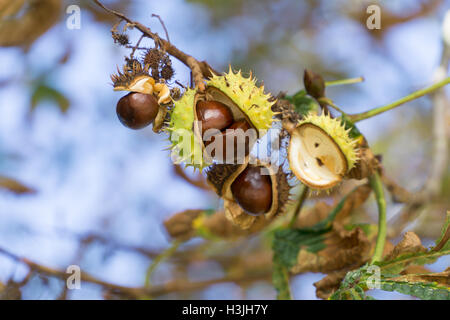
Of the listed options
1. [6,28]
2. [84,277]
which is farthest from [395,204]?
[6,28]

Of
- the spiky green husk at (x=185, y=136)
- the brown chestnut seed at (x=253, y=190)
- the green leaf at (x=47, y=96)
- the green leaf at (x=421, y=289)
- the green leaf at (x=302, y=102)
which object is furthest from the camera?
the green leaf at (x=47, y=96)

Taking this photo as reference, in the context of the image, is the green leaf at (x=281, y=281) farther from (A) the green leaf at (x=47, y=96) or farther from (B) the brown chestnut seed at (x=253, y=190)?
(A) the green leaf at (x=47, y=96)

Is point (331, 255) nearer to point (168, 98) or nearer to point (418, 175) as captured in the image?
point (168, 98)

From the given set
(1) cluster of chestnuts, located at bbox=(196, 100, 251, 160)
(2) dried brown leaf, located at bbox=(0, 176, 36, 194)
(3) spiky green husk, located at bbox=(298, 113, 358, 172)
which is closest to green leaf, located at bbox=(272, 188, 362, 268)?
(3) spiky green husk, located at bbox=(298, 113, 358, 172)

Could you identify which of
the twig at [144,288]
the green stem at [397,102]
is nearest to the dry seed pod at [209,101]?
the green stem at [397,102]

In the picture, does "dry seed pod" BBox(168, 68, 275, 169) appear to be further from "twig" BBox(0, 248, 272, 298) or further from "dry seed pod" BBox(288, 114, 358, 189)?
"twig" BBox(0, 248, 272, 298)

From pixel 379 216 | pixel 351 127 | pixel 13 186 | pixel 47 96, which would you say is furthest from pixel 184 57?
pixel 47 96
